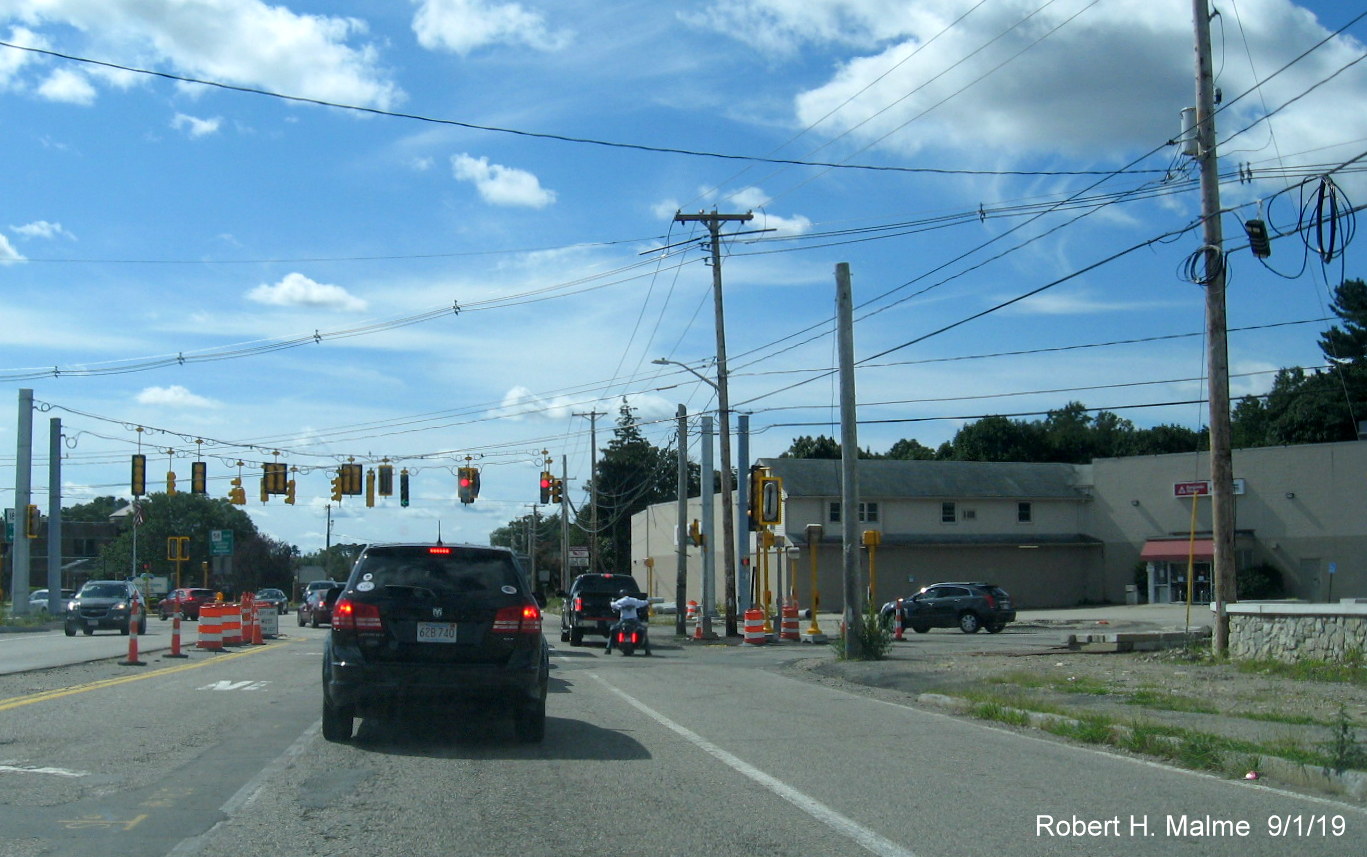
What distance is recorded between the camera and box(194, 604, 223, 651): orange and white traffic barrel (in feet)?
82.7

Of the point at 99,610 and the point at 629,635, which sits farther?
the point at 99,610

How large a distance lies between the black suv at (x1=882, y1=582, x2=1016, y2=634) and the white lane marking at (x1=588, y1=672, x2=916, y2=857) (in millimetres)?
26561

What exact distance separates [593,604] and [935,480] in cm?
3295

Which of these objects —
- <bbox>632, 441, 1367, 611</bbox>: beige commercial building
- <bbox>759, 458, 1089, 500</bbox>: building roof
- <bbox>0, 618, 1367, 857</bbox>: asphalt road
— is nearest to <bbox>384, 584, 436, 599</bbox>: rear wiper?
<bbox>0, 618, 1367, 857</bbox>: asphalt road

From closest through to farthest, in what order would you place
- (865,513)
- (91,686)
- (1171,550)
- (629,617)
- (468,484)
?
(91,686), (629,617), (468,484), (1171,550), (865,513)

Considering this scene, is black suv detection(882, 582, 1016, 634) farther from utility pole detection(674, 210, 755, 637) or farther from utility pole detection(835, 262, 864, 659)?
utility pole detection(835, 262, 864, 659)

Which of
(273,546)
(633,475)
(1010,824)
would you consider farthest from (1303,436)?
(273,546)

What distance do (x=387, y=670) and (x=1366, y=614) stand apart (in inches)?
565

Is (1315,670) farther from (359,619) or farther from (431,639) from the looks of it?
(359,619)

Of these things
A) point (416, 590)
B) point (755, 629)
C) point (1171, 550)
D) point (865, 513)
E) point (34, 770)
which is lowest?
point (755, 629)

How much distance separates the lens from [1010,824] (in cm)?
764

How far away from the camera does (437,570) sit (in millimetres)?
10672

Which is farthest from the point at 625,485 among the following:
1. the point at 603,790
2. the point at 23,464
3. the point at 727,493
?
the point at 603,790

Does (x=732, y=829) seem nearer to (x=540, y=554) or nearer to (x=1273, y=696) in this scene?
(x=1273, y=696)
